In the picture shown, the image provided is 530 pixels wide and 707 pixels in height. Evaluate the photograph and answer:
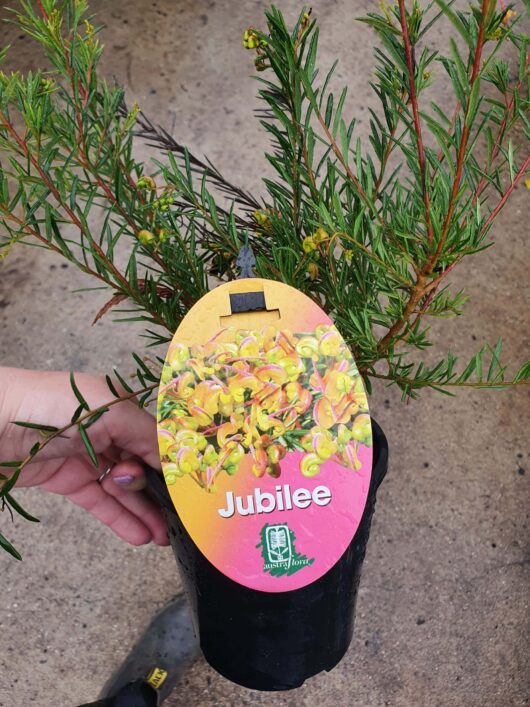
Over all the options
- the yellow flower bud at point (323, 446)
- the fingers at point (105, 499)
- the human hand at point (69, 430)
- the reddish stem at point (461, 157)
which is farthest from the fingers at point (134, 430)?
the reddish stem at point (461, 157)

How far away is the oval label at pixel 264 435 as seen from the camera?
0.54 m

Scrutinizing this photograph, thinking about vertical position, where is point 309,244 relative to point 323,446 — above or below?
above

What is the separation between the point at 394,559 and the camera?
3.58 ft

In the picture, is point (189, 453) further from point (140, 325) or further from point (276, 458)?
point (140, 325)

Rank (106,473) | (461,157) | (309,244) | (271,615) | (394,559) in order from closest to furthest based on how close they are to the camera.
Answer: (461,157)
(309,244)
(271,615)
(106,473)
(394,559)

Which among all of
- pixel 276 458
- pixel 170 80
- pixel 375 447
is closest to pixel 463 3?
pixel 170 80

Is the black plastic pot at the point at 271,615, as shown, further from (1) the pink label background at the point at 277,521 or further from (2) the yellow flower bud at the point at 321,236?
(2) the yellow flower bud at the point at 321,236

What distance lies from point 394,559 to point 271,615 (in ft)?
1.70

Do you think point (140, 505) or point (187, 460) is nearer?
point (187, 460)

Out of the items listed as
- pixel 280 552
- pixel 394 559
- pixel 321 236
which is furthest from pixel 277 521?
pixel 394 559

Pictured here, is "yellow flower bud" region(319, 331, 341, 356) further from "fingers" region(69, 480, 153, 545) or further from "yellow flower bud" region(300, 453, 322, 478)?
"fingers" region(69, 480, 153, 545)

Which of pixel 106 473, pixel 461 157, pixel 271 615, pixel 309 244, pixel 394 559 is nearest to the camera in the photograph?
pixel 461 157

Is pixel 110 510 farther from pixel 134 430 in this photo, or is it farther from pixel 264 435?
pixel 264 435

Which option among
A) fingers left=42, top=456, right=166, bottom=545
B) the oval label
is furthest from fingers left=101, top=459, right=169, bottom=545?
the oval label
